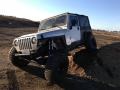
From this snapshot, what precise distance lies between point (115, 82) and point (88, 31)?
10.8 ft

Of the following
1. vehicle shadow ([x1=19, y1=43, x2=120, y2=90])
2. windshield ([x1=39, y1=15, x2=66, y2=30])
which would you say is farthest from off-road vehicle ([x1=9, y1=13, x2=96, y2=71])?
vehicle shadow ([x1=19, y1=43, x2=120, y2=90])

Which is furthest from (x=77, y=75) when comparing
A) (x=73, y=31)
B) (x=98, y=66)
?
(x=73, y=31)

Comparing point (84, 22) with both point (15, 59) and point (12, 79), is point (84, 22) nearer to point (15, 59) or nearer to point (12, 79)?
point (15, 59)

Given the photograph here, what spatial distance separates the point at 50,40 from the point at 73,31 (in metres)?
1.85

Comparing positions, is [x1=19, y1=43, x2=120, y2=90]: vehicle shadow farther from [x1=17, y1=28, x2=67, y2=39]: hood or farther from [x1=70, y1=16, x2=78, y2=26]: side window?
[x1=70, y1=16, x2=78, y2=26]: side window

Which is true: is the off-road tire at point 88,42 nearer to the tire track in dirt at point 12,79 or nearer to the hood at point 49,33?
the hood at point 49,33

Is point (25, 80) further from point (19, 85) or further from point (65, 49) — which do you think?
point (65, 49)

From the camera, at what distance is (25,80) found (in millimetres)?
10031

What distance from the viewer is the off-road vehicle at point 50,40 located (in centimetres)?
980

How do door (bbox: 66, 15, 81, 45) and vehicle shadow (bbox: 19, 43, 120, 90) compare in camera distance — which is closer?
vehicle shadow (bbox: 19, 43, 120, 90)

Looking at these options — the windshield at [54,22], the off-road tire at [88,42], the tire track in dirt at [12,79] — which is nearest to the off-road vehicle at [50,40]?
the windshield at [54,22]

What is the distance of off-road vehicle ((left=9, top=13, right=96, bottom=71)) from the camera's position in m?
9.80

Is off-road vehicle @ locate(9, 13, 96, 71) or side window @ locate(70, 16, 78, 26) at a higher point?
side window @ locate(70, 16, 78, 26)

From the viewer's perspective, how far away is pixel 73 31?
454 inches
